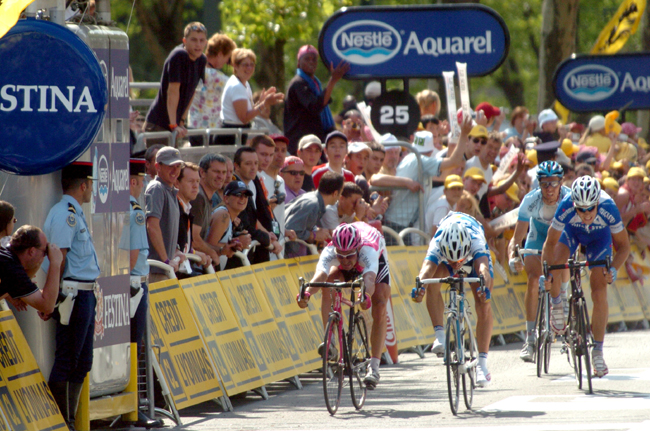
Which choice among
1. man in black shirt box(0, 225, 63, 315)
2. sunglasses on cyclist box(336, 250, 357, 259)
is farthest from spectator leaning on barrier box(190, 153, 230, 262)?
man in black shirt box(0, 225, 63, 315)

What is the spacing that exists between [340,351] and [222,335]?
114 cm

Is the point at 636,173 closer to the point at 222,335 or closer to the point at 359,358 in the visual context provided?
the point at 359,358

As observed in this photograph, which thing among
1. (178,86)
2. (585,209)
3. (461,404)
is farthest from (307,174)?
(461,404)

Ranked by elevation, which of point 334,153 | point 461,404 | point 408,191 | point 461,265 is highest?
point 334,153

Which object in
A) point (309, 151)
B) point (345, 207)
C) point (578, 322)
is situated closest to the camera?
point (578, 322)

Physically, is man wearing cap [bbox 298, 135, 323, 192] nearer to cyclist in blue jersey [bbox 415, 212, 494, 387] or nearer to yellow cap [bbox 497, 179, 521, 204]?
cyclist in blue jersey [bbox 415, 212, 494, 387]

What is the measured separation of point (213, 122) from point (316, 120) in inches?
60.1

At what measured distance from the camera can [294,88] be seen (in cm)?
1457

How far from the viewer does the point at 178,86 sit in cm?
1264

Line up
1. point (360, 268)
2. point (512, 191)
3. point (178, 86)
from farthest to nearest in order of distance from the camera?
point (512, 191)
point (178, 86)
point (360, 268)

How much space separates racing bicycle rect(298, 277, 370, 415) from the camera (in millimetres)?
9961

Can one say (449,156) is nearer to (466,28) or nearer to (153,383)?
(466,28)

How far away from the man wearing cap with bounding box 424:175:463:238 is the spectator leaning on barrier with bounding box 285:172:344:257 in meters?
2.61

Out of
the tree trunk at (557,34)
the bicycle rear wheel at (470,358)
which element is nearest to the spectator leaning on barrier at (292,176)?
the bicycle rear wheel at (470,358)
